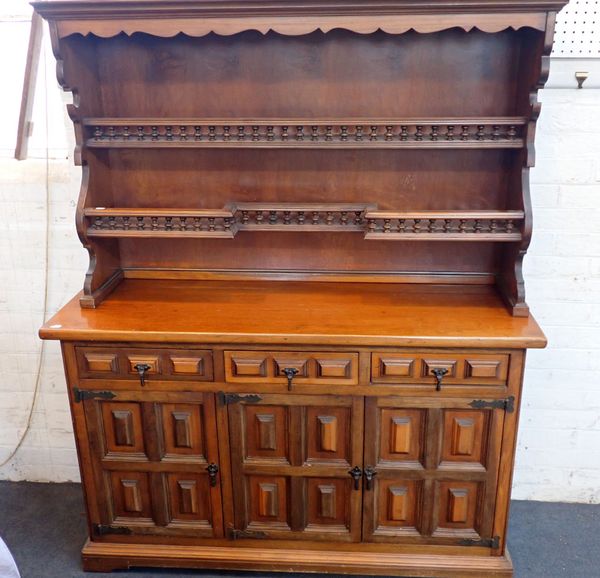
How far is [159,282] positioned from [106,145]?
0.58m

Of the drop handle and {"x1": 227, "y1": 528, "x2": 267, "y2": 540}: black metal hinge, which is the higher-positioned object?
the drop handle

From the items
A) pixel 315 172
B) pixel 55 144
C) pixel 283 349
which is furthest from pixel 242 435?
pixel 55 144

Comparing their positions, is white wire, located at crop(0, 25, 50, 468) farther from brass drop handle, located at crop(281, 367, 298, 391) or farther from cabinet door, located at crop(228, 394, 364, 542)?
brass drop handle, located at crop(281, 367, 298, 391)

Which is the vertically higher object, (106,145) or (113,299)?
(106,145)

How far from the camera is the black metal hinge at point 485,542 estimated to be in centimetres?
221

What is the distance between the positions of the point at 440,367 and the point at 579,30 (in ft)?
4.28

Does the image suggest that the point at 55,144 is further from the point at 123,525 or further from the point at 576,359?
the point at 576,359

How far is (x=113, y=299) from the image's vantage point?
2287 millimetres

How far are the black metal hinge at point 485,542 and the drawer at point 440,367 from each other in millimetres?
616

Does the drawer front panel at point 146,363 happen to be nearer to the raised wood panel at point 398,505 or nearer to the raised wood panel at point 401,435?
the raised wood panel at point 401,435

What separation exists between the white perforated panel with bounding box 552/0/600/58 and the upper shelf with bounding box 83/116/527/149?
431mm

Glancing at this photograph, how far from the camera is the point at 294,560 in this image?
228cm

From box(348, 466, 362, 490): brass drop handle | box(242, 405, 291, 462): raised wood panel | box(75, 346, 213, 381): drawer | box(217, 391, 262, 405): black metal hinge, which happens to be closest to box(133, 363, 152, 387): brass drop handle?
box(75, 346, 213, 381): drawer

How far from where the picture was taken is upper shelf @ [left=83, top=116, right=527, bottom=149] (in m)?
2.04
